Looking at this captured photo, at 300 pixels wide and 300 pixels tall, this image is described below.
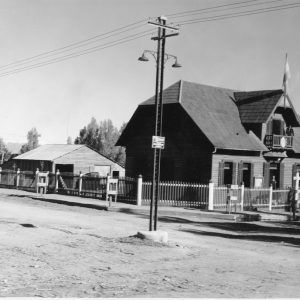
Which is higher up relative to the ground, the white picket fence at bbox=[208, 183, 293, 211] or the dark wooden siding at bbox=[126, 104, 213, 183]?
the dark wooden siding at bbox=[126, 104, 213, 183]

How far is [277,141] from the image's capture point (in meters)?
29.7

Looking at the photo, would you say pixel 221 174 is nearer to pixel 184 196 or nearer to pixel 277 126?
pixel 184 196

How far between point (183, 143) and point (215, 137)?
200 cm

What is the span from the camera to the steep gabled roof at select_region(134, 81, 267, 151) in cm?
2733

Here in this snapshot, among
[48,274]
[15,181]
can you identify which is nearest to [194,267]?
[48,274]

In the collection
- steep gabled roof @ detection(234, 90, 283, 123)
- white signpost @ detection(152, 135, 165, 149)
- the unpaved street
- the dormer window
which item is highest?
steep gabled roof @ detection(234, 90, 283, 123)

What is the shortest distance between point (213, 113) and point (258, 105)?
3311mm

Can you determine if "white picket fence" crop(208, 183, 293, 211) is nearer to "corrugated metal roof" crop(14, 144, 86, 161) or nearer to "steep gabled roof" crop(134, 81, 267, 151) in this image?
"steep gabled roof" crop(134, 81, 267, 151)

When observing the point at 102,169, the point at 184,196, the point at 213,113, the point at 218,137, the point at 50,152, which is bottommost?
the point at 184,196

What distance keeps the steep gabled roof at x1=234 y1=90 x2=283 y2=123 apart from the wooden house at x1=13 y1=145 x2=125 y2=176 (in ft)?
52.1

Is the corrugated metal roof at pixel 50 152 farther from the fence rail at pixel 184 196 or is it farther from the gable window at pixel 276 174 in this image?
the gable window at pixel 276 174

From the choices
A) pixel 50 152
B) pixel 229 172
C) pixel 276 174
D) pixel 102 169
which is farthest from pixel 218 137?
pixel 102 169

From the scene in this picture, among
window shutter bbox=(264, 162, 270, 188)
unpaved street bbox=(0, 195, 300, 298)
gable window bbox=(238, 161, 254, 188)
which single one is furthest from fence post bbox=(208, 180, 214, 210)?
window shutter bbox=(264, 162, 270, 188)

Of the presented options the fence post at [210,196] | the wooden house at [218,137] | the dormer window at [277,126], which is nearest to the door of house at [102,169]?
the wooden house at [218,137]
